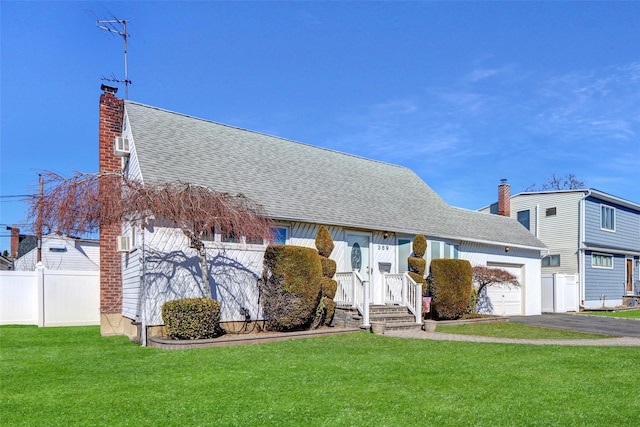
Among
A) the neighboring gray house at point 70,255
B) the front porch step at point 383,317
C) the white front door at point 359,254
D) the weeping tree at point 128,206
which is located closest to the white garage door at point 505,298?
the white front door at point 359,254

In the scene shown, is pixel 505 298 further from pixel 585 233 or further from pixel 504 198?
pixel 585 233

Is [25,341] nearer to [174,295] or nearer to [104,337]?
[104,337]

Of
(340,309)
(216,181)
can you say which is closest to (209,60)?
(216,181)

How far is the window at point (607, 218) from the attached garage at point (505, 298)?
8.48m

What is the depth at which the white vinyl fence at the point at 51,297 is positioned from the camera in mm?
15609

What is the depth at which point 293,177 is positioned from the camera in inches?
632

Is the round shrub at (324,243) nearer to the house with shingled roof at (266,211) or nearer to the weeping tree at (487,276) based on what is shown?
the house with shingled roof at (266,211)

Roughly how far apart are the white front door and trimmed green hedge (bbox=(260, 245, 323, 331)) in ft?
10.7

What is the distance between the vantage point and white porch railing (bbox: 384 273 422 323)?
1449cm

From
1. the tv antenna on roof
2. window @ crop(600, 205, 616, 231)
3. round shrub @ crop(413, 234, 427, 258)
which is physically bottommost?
round shrub @ crop(413, 234, 427, 258)

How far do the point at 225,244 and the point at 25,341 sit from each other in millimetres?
5171

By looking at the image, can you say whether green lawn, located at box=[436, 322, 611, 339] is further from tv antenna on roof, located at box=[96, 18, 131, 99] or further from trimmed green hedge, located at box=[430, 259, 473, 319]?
tv antenna on roof, located at box=[96, 18, 131, 99]

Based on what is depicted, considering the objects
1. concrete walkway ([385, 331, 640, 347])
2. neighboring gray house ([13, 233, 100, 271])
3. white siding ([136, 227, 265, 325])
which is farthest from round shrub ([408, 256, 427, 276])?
neighboring gray house ([13, 233, 100, 271])

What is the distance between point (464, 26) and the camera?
535 inches
